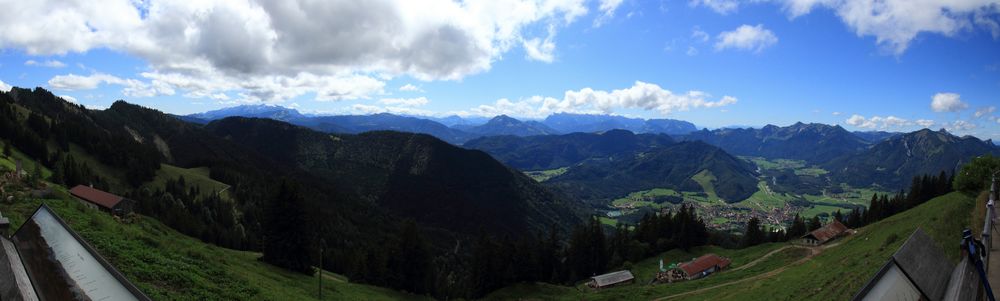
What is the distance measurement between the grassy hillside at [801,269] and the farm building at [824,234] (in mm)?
7622

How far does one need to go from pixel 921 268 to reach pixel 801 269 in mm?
53645

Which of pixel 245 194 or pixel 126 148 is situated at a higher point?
pixel 126 148

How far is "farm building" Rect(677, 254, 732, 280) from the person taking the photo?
67625 millimetres

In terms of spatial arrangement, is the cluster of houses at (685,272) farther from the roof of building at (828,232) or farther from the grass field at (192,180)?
the grass field at (192,180)

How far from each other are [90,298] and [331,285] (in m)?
42.8

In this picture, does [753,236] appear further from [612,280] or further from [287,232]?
[287,232]

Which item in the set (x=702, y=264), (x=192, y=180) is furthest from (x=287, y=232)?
(x=192, y=180)

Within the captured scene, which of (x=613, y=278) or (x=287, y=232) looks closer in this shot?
(x=287, y=232)

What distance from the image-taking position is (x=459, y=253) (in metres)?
171

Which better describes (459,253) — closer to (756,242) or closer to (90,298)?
(756,242)

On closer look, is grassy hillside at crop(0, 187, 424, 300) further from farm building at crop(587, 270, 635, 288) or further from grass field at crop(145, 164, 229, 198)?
grass field at crop(145, 164, 229, 198)

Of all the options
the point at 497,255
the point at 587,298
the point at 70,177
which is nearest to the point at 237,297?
the point at 587,298

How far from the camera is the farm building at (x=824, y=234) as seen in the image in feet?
255

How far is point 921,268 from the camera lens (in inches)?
214
